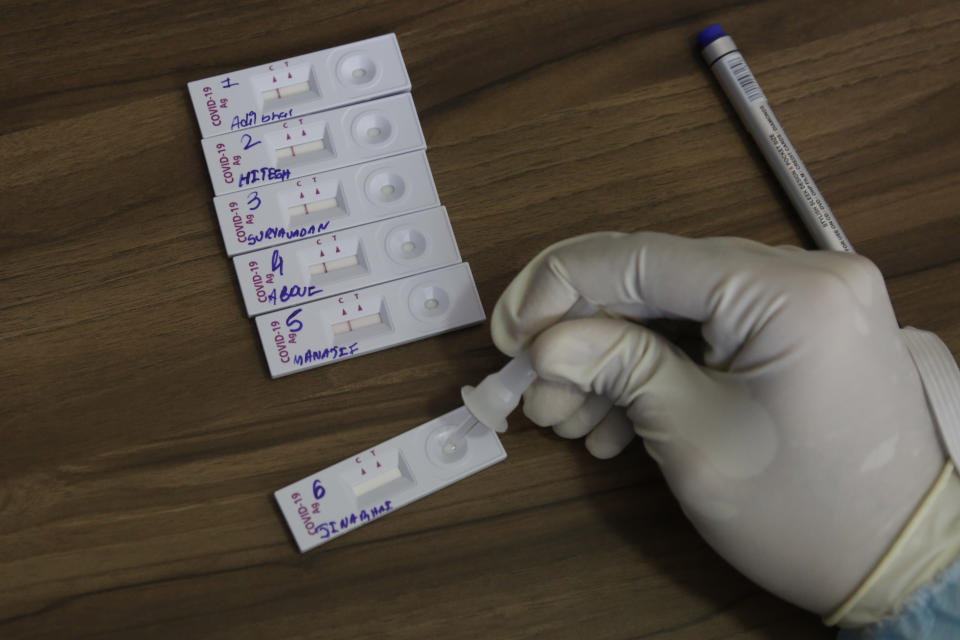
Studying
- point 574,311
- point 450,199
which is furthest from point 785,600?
point 450,199

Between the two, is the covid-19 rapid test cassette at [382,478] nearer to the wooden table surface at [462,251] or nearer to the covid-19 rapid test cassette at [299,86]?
the wooden table surface at [462,251]

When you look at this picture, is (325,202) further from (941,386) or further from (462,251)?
(941,386)

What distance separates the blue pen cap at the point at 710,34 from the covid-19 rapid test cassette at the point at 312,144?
26 cm

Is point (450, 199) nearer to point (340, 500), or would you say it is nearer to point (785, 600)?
point (340, 500)

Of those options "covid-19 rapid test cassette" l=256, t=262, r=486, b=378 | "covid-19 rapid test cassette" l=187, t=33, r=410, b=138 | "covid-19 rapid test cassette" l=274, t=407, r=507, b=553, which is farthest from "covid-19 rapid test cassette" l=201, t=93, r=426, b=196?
"covid-19 rapid test cassette" l=274, t=407, r=507, b=553

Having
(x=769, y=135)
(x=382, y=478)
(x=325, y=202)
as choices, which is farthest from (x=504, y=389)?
(x=769, y=135)

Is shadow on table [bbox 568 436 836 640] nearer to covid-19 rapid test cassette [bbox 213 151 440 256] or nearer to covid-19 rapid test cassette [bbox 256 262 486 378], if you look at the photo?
covid-19 rapid test cassette [bbox 256 262 486 378]

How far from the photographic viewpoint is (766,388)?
0.55 meters

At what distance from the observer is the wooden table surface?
2.01 ft

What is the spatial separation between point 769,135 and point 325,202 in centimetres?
38

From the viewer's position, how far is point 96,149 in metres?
0.70

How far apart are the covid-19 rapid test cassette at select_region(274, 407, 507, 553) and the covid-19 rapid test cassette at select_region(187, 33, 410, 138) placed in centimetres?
28

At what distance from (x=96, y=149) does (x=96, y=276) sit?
11 cm

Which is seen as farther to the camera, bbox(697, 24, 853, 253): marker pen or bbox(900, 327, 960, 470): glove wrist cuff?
bbox(697, 24, 853, 253): marker pen
